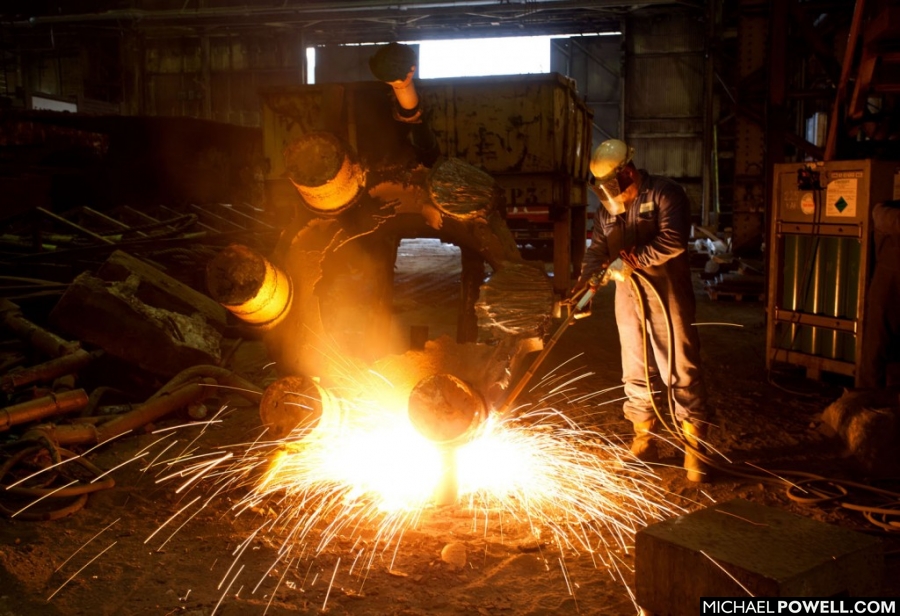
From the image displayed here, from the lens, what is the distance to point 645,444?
4.17 metres

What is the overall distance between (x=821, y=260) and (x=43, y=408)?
5.22 metres

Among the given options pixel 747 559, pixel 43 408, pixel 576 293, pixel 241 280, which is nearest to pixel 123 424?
pixel 43 408

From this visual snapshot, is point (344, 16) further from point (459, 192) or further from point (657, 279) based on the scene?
point (657, 279)

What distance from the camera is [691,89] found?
1745 cm

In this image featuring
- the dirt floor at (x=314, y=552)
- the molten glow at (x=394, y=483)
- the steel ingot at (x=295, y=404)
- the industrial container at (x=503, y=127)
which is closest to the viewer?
the dirt floor at (x=314, y=552)

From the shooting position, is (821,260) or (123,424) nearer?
(123,424)

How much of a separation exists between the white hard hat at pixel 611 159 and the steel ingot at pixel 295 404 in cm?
180

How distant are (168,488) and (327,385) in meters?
0.93

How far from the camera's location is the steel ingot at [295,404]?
3703 millimetres

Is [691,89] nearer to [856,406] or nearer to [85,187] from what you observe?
[85,187]

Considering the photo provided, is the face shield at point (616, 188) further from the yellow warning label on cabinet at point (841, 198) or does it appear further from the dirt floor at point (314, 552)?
the yellow warning label on cabinet at point (841, 198)

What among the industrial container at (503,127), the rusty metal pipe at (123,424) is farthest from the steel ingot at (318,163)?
the industrial container at (503,127)

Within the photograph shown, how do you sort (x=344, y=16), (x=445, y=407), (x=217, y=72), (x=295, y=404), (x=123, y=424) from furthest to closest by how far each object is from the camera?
(x=217, y=72) < (x=344, y=16) < (x=123, y=424) < (x=295, y=404) < (x=445, y=407)

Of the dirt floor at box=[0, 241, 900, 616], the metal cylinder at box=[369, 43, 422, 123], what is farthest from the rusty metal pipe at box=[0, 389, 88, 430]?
the metal cylinder at box=[369, 43, 422, 123]
